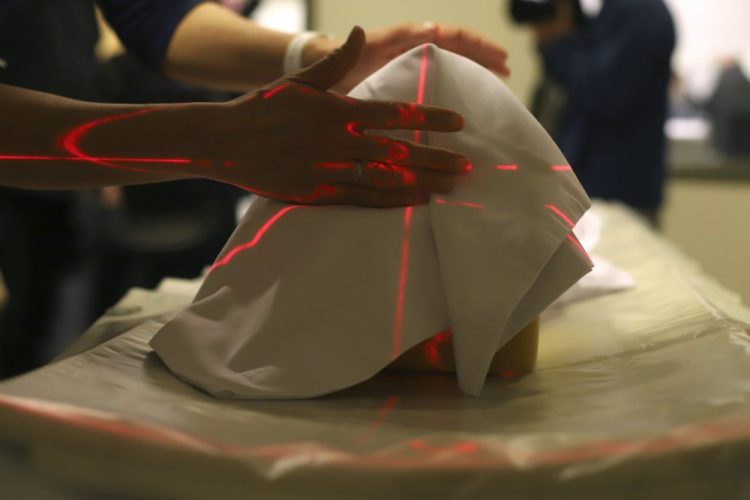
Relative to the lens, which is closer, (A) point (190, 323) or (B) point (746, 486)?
(B) point (746, 486)

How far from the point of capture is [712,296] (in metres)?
0.96

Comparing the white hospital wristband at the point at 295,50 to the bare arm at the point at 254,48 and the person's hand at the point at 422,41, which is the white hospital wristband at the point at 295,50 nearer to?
the bare arm at the point at 254,48

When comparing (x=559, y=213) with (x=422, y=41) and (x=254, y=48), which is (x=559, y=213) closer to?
(x=422, y=41)

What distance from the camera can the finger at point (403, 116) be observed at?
0.66m

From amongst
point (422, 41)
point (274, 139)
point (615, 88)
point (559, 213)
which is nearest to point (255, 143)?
point (274, 139)

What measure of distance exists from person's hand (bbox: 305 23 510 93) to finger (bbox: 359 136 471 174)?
0.32 meters

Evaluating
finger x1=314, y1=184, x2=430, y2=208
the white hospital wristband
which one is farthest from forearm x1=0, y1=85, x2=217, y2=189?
the white hospital wristband

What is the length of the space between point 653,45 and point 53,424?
1.77 m

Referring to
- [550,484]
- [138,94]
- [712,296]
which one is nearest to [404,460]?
[550,484]

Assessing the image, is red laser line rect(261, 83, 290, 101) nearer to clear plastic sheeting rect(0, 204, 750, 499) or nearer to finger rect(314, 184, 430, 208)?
finger rect(314, 184, 430, 208)

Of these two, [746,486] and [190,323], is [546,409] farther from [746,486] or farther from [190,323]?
[190,323]

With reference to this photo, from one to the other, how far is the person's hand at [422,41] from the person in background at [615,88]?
3.47 feet

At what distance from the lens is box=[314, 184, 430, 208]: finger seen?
2.22 feet

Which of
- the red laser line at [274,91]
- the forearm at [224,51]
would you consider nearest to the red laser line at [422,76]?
the red laser line at [274,91]
